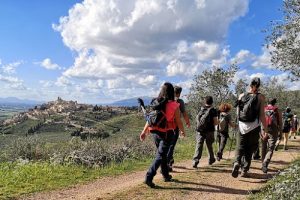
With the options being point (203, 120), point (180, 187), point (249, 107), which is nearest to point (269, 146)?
point (203, 120)

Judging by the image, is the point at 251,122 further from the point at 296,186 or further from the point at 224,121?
the point at 224,121

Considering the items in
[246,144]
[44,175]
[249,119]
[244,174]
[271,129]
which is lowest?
[44,175]

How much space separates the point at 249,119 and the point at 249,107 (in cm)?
31

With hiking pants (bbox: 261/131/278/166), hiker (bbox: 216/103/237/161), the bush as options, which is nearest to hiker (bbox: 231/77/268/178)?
hiking pants (bbox: 261/131/278/166)

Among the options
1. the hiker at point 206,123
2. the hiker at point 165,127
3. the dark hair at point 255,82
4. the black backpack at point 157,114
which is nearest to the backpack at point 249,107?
the dark hair at point 255,82

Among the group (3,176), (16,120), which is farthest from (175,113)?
(16,120)

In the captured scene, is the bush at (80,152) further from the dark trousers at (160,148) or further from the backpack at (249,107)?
the backpack at (249,107)

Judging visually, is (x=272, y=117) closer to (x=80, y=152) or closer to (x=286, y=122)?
(x=80, y=152)

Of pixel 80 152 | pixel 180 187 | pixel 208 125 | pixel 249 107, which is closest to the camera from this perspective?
pixel 180 187

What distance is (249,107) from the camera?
11.4m

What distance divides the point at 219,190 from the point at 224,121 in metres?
5.70

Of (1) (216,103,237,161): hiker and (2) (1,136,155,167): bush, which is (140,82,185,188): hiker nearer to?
(2) (1,136,155,167): bush

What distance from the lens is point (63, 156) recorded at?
1633 centimetres

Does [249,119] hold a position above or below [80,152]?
above
